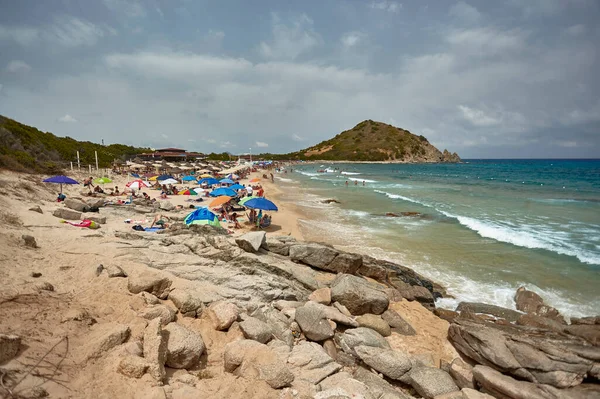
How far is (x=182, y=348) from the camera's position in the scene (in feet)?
15.6

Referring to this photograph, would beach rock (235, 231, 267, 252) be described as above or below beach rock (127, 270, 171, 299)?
above

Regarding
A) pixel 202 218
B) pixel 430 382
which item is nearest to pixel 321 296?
pixel 430 382

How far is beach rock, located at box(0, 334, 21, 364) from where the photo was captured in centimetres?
356

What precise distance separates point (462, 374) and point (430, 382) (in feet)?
2.96

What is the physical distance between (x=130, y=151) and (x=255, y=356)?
87.3 m

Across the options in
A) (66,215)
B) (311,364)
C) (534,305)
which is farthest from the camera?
(66,215)

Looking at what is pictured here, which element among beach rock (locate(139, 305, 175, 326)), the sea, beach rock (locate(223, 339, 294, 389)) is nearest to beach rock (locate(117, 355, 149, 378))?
beach rock (locate(139, 305, 175, 326))

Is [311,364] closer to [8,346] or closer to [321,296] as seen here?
[321,296]

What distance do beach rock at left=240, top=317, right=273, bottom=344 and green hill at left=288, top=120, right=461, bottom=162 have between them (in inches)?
5814

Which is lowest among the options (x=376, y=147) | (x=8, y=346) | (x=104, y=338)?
(x=104, y=338)

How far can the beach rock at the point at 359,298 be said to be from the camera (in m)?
7.95

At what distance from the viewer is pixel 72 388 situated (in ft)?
12.2

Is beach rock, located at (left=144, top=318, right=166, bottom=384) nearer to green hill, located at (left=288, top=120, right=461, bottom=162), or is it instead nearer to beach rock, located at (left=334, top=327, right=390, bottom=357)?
beach rock, located at (left=334, top=327, right=390, bottom=357)

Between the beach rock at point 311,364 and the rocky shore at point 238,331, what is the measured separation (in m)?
0.03
